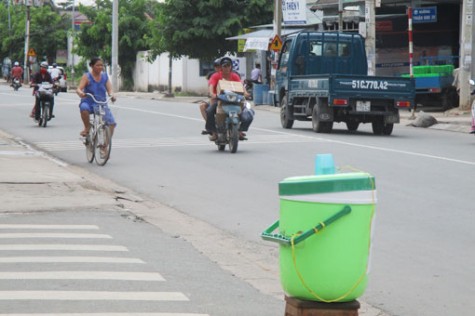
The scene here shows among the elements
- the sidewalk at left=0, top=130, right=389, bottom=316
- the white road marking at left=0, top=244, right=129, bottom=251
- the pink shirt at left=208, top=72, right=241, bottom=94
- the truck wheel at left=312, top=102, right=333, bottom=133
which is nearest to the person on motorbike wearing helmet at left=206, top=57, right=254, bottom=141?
the pink shirt at left=208, top=72, right=241, bottom=94

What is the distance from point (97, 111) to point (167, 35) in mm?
38201

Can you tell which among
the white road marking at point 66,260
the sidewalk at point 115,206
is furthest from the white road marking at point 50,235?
the white road marking at point 66,260

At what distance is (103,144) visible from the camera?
17922mm

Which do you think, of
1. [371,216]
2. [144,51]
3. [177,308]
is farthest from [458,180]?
[144,51]

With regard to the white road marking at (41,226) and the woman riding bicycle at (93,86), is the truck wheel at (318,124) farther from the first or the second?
the white road marking at (41,226)

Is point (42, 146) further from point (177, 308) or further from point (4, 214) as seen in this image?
point (177, 308)

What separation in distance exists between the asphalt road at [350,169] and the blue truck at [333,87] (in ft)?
1.59

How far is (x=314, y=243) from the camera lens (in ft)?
17.3

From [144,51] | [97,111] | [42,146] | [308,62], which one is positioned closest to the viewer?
[97,111]

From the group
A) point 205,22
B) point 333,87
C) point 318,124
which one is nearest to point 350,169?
point 333,87

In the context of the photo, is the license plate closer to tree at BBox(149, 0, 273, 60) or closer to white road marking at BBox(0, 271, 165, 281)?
white road marking at BBox(0, 271, 165, 281)

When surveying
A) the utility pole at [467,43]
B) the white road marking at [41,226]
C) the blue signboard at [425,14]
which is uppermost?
the blue signboard at [425,14]

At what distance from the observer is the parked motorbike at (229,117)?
19719 millimetres

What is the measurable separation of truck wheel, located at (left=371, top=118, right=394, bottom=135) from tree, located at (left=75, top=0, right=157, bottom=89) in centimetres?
4453
